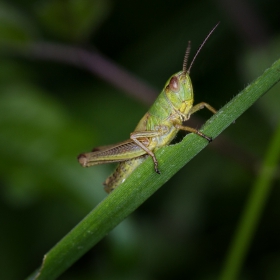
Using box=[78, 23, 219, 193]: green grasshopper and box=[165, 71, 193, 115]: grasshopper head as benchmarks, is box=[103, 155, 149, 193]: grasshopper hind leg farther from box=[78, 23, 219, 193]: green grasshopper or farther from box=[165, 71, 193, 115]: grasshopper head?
box=[165, 71, 193, 115]: grasshopper head

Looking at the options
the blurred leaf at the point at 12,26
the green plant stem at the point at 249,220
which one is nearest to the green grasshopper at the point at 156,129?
the green plant stem at the point at 249,220

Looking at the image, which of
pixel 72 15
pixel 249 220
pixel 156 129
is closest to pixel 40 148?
pixel 156 129

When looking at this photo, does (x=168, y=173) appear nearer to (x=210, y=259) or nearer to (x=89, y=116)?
(x=210, y=259)

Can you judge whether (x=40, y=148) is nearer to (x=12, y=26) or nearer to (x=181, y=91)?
(x=12, y=26)

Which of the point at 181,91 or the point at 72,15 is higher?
the point at 72,15

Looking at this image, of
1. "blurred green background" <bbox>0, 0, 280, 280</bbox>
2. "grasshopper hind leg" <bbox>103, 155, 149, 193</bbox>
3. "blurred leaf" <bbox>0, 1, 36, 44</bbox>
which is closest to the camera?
"grasshopper hind leg" <bbox>103, 155, 149, 193</bbox>

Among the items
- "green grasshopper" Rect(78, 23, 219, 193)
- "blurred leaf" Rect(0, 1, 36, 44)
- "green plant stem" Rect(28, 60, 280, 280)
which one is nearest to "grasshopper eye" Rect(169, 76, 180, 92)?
"green grasshopper" Rect(78, 23, 219, 193)
